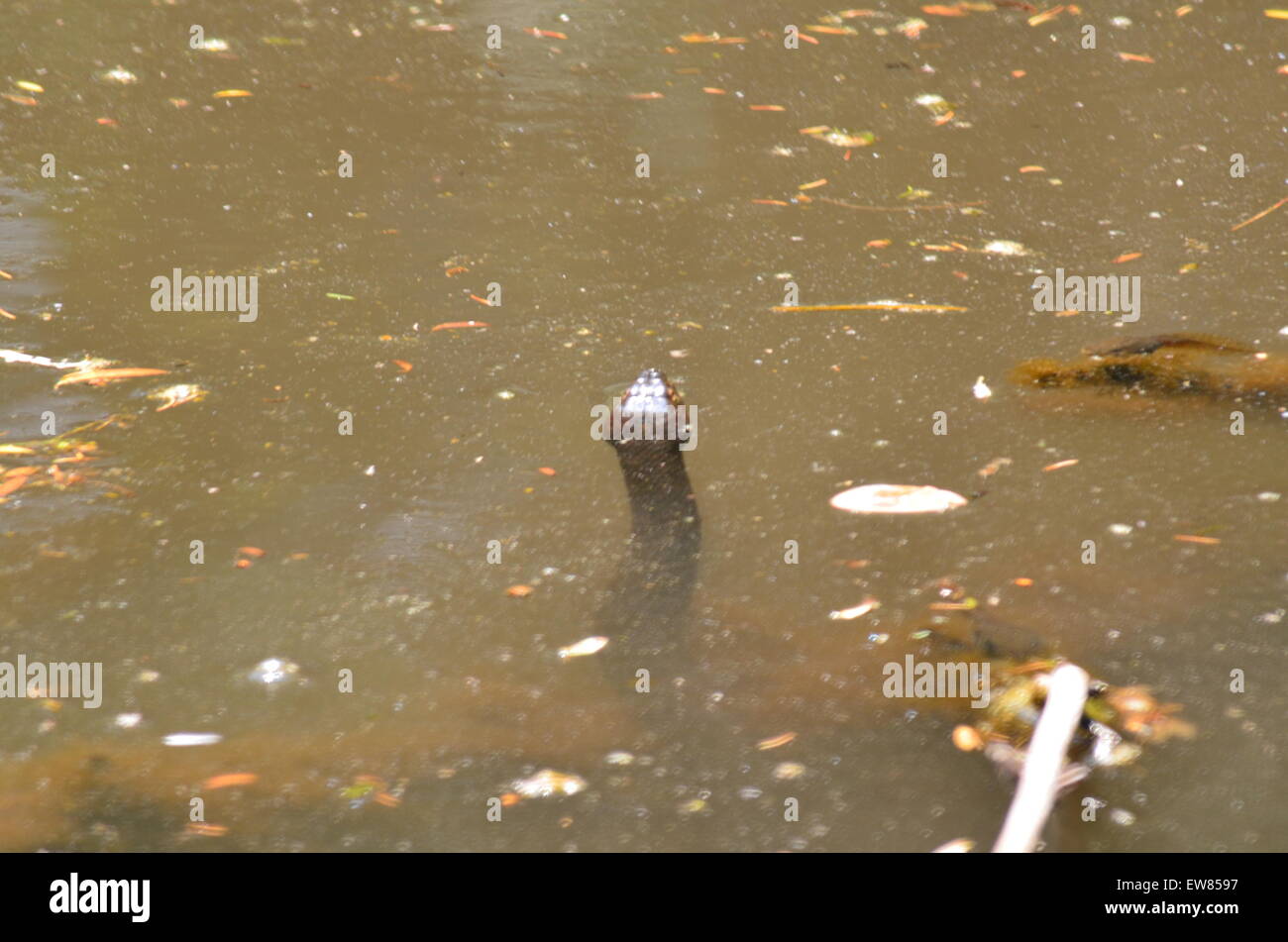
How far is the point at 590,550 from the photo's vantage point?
2.94 m

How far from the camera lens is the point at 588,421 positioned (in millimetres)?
3451

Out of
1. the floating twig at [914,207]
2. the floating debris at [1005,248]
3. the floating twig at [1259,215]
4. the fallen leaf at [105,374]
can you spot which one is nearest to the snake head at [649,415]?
the fallen leaf at [105,374]

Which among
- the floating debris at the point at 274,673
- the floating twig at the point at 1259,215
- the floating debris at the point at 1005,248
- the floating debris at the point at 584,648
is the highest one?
the floating twig at the point at 1259,215

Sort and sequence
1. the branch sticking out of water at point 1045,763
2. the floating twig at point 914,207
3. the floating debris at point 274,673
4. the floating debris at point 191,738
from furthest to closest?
the floating twig at point 914,207 → the floating debris at point 274,673 → the floating debris at point 191,738 → the branch sticking out of water at point 1045,763

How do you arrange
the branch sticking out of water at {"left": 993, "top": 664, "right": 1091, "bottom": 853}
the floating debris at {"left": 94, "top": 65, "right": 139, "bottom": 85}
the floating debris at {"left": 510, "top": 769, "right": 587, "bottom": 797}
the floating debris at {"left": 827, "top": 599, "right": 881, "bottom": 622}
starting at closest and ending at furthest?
1. the branch sticking out of water at {"left": 993, "top": 664, "right": 1091, "bottom": 853}
2. the floating debris at {"left": 510, "top": 769, "right": 587, "bottom": 797}
3. the floating debris at {"left": 827, "top": 599, "right": 881, "bottom": 622}
4. the floating debris at {"left": 94, "top": 65, "right": 139, "bottom": 85}

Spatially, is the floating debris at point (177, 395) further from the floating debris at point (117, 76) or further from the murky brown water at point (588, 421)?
the floating debris at point (117, 76)

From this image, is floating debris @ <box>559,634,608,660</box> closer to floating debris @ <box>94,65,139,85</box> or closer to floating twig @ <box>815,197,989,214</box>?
floating twig @ <box>815,197,989,214</box>

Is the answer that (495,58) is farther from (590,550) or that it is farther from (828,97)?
(590,550)

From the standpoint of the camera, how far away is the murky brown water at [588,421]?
7.54 ft

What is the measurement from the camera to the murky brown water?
2.30 m

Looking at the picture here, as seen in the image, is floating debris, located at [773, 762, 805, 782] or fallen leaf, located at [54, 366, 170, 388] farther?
fallen leaf, located at [54, 366, 170, 388]

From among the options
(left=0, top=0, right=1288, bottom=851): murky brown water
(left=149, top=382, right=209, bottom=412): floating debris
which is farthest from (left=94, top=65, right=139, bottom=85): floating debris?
(left=149, top=382, right=209, bottom=412): floating debris

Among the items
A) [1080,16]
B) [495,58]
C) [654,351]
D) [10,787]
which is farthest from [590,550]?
[1080,16]

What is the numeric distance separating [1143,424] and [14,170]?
4619mm
